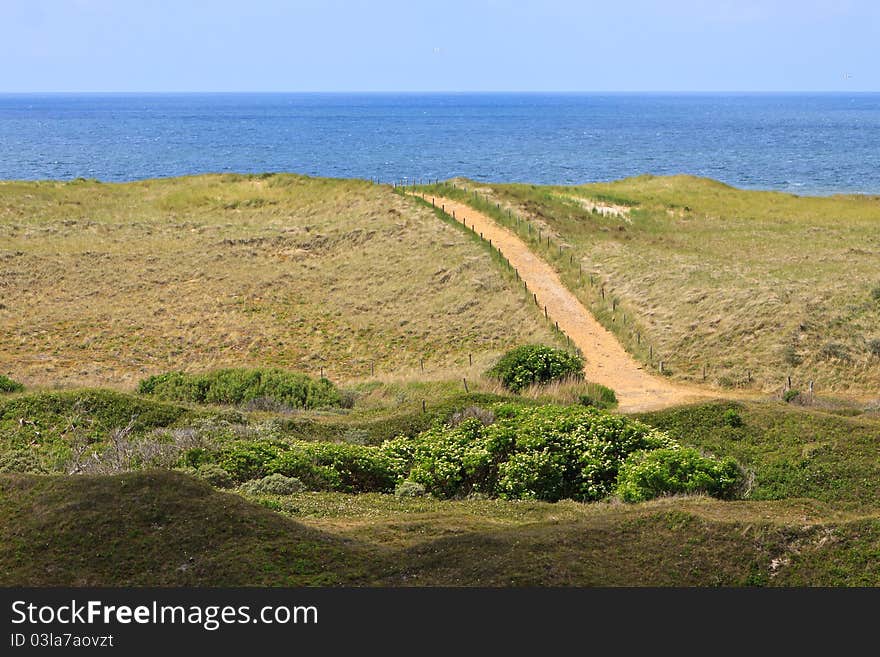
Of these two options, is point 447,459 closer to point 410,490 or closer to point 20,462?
point 410,490

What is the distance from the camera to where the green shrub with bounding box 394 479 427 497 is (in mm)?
16734

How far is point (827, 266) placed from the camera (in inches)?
1537

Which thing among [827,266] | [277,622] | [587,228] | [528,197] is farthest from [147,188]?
[277,622]

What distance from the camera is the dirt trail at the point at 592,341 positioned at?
2603cm

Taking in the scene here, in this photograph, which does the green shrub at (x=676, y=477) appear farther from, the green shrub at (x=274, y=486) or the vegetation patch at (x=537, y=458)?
the green shrub at (x=274, y=486)

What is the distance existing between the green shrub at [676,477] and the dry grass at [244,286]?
1281cm

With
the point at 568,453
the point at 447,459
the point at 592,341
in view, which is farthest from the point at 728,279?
the point at 447,459

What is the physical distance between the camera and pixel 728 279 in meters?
36.6

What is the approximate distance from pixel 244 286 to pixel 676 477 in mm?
30783

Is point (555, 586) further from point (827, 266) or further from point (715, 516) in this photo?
point (827, 266)

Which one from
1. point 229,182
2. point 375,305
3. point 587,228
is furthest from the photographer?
point 229,182

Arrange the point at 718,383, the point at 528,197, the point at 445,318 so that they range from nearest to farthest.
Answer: the point at 718,383 < the point at 445,318 < the point at 528,197

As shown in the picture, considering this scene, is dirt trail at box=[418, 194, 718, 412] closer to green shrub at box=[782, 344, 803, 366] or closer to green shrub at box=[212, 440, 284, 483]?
green shrub at box=[782, 344, 803, 366]

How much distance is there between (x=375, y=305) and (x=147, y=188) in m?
30.4
